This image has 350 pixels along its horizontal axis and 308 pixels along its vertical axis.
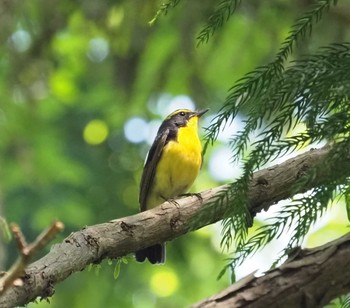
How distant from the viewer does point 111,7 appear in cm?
539

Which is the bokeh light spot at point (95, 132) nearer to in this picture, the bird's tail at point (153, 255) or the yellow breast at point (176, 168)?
the yellow breast at point (176, 168)

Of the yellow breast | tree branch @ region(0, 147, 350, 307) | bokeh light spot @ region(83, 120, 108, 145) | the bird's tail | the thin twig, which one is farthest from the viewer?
bokeh light spot @ region(83, 120, 108, 145)

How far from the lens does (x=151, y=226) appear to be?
282cm

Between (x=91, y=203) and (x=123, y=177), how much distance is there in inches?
36.1

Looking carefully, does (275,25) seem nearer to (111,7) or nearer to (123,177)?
(111,7)

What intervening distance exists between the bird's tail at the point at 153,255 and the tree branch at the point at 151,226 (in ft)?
7.56

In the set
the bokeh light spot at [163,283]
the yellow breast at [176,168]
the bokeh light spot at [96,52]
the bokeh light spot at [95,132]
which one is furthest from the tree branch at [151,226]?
the bokeh light spot at [95,132]

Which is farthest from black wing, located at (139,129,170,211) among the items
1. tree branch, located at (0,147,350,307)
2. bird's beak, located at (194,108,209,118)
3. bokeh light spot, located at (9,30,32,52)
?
tree branch, located at (0,147,350,307)

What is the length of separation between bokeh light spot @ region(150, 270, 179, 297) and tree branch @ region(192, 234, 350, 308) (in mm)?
7538

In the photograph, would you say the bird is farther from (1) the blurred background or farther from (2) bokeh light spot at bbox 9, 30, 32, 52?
(2) bokeh light spot at bbox 9, 30, 32, 52

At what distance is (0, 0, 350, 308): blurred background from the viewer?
546cm

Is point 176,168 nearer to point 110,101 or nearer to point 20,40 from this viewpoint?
point 20,40

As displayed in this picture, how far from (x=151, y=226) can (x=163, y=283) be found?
6781 mm

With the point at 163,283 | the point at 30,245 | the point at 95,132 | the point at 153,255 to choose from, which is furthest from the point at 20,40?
the point at 30,245
